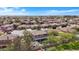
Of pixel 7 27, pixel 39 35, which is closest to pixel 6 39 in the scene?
pixel 7 27

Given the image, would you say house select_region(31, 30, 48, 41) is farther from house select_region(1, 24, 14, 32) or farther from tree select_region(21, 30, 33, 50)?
house select_region(1, 24, 14, 32)

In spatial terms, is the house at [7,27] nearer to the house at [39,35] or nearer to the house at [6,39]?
the house at [6,39]

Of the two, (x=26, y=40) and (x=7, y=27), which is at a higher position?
(x=7, y=27)

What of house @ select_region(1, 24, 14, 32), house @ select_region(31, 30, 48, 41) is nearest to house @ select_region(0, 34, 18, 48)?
house @ select_region(1, 24, 14, 32)

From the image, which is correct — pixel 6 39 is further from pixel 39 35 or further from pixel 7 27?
pixel 39 35

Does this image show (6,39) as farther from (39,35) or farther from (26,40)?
(39,35)

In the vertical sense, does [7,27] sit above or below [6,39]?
above

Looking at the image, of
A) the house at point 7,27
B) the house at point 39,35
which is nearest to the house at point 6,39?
the house at point 7,27

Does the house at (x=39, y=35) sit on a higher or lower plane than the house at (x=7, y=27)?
lower
